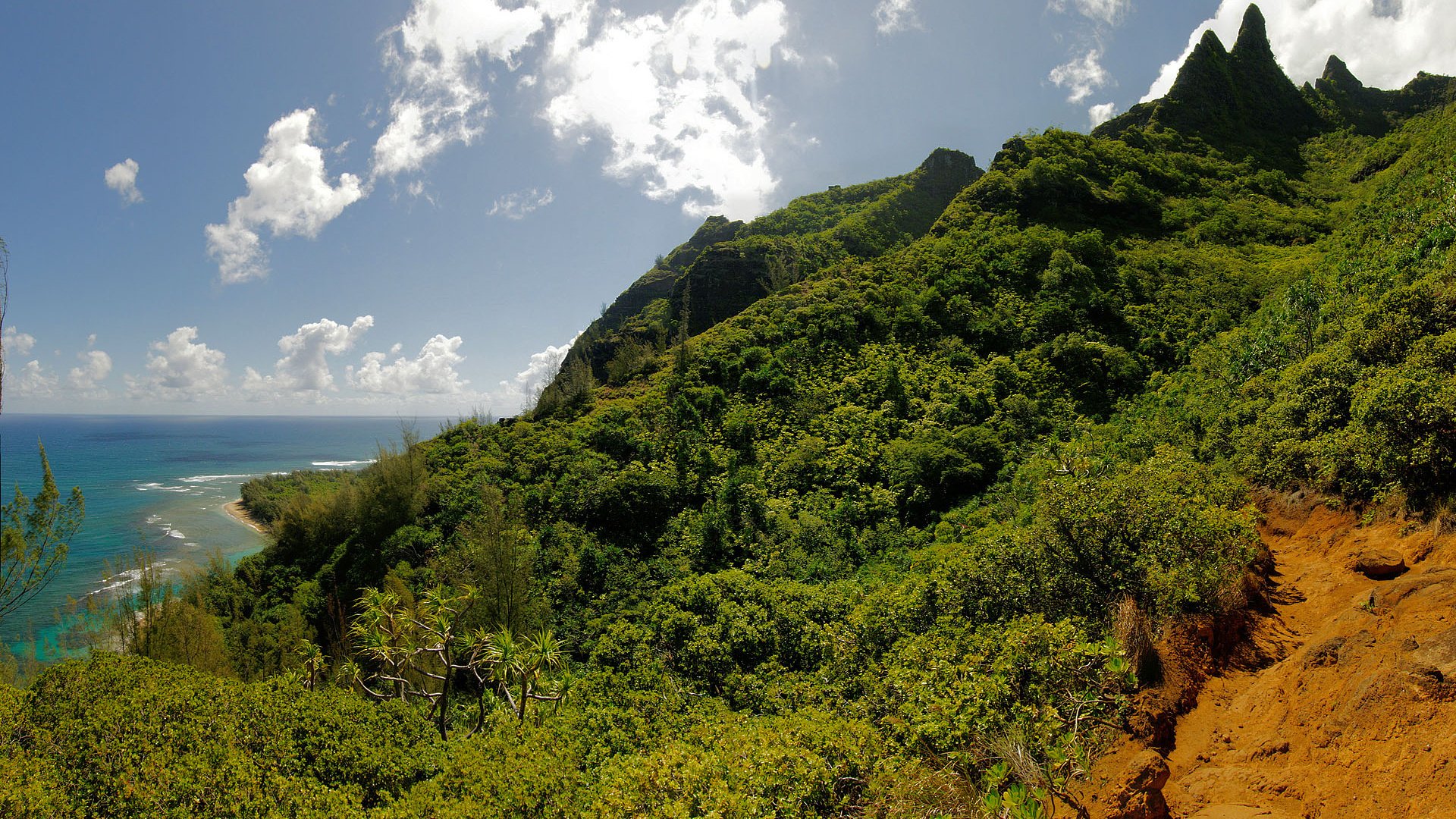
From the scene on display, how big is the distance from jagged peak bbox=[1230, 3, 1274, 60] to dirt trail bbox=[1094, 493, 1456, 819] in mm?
67623

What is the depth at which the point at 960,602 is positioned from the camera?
29.9ft

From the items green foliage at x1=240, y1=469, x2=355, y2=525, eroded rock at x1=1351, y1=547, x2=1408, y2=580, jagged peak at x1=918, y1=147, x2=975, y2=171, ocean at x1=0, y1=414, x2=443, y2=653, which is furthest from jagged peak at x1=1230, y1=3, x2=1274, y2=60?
green foliage at x1=240, y1=469, x2=355, y2=525

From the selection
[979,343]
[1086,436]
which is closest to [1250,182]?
[979,343]

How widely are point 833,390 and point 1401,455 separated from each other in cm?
2225

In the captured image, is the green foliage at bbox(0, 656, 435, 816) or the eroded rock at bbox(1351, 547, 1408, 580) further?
the eroded rock at bbox(1351, 547, 1408, 580)

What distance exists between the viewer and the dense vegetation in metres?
6.25

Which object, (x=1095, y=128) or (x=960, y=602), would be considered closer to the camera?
(x=960, y=602)

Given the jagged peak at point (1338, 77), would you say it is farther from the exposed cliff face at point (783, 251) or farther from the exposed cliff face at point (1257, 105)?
the exposed cliff face at point (783, 251)

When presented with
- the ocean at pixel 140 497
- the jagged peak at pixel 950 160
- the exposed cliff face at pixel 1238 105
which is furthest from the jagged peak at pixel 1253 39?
the ocean at pixel 140 497

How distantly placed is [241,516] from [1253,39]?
11513cm

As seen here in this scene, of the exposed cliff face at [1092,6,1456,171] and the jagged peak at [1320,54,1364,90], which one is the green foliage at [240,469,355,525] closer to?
the exposed cliff face at [1092,6,1456,171]

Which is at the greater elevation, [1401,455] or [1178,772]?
[1401,455]

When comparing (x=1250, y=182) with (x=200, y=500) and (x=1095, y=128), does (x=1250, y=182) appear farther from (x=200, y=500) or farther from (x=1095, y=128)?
(x=200, y=500)

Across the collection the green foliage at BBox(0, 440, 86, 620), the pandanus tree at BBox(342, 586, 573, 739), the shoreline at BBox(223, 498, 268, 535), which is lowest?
the shoreline at BBox(223, 498, 268, 535)
